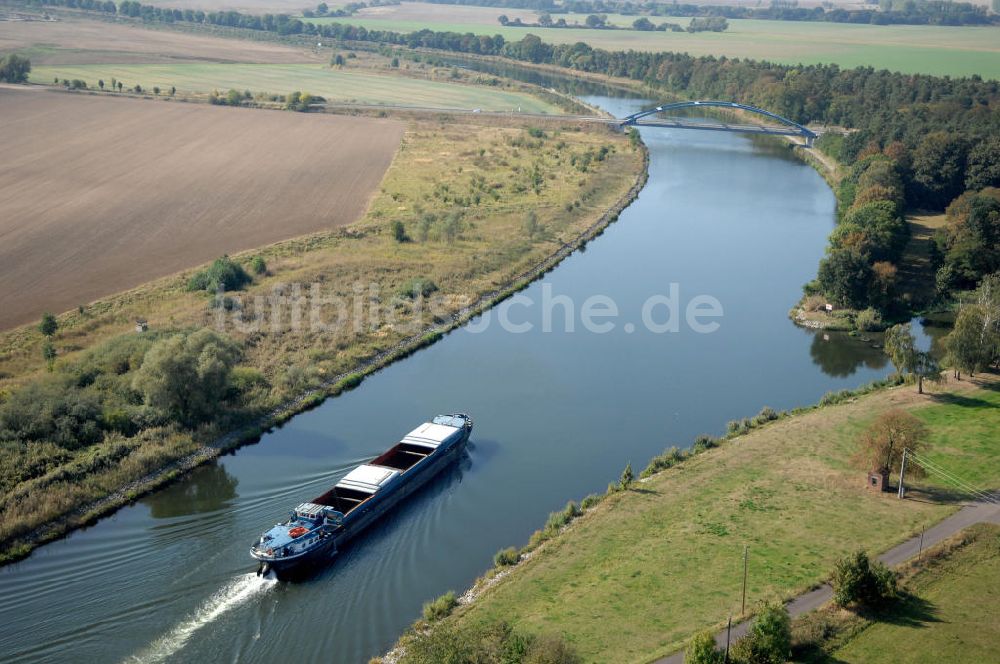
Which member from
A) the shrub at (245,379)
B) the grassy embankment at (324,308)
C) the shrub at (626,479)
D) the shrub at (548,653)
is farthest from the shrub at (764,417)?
the shrub at (245,379)

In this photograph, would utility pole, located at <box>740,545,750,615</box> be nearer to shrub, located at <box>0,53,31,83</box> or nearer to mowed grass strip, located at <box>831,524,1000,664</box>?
mowed grass strip, located at <box>831,524,1000,664</box>

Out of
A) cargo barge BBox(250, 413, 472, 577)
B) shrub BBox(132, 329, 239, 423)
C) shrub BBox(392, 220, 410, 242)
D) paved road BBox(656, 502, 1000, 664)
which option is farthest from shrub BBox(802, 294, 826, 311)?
shrub BBox(132, 329, 239, 423)

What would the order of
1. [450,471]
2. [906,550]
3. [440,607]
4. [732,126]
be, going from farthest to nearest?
1. [732,126]
2. [450,471]
3. [906,550]
4. [440,607]

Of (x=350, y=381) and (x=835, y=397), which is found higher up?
(x=835, y=397)

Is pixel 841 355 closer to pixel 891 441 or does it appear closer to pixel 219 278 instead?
pixel 891 441

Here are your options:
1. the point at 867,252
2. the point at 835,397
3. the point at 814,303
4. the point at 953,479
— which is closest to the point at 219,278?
the point at 835,397

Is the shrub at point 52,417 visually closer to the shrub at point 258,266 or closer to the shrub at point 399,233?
the shrub at point 258,266
